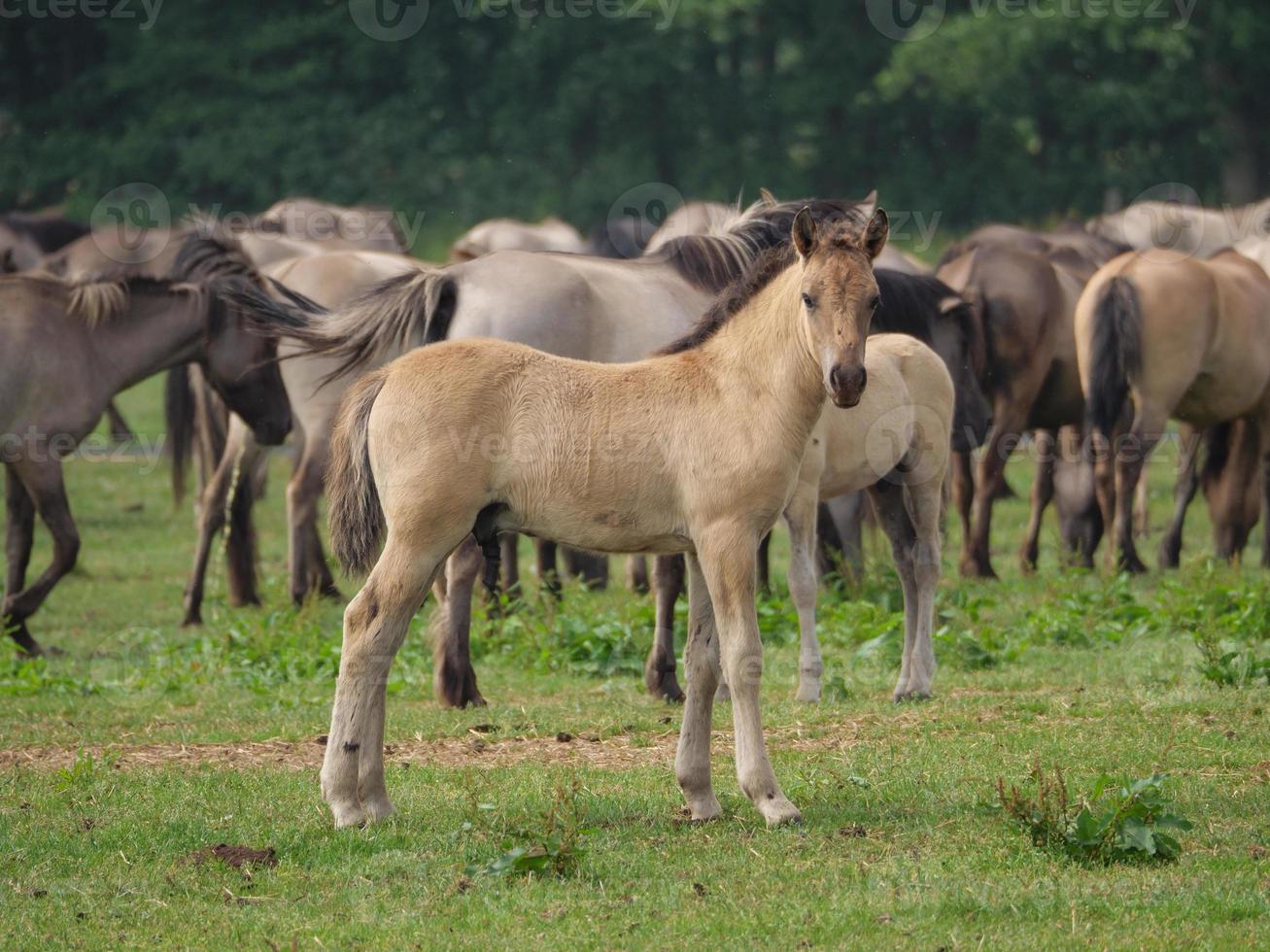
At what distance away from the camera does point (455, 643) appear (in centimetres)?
806

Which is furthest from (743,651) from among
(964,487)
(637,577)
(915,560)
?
(964,487)

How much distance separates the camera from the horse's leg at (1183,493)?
1247 cm

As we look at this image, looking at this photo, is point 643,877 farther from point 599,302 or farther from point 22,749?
point 599,302

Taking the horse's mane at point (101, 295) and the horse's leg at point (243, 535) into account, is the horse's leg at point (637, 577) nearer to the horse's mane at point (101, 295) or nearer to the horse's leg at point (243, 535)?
the horse's leg at point (243, 535)

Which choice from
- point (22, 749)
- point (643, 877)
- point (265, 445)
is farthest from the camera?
point (265, 445)

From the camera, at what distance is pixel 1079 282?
13.6 meters

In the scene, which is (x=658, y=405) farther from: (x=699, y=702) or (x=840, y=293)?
(x=699, y=702)

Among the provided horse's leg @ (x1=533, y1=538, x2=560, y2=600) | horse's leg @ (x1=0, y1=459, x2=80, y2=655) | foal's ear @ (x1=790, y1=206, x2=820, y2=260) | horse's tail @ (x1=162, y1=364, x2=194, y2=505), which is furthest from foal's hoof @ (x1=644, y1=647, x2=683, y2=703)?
horse's tail @ (x1=162, y1=364, x2=194, y2=505)

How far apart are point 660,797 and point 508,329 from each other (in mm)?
3276

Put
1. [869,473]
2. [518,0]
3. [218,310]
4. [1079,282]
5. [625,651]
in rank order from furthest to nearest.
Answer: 1. [518,0]
2. [1079,282]
3. [218,310]
4. [625,651]
5. [869,473]

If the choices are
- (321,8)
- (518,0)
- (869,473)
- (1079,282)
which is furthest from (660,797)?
(321,8)

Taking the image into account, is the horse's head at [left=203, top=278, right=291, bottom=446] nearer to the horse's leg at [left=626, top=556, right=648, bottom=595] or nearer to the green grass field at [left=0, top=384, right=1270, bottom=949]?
the green grass field at [left=0, top=384, right=1270, bottom=949]

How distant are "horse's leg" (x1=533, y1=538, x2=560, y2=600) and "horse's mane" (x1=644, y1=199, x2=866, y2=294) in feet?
7.04

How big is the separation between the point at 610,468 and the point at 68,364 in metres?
5.88
